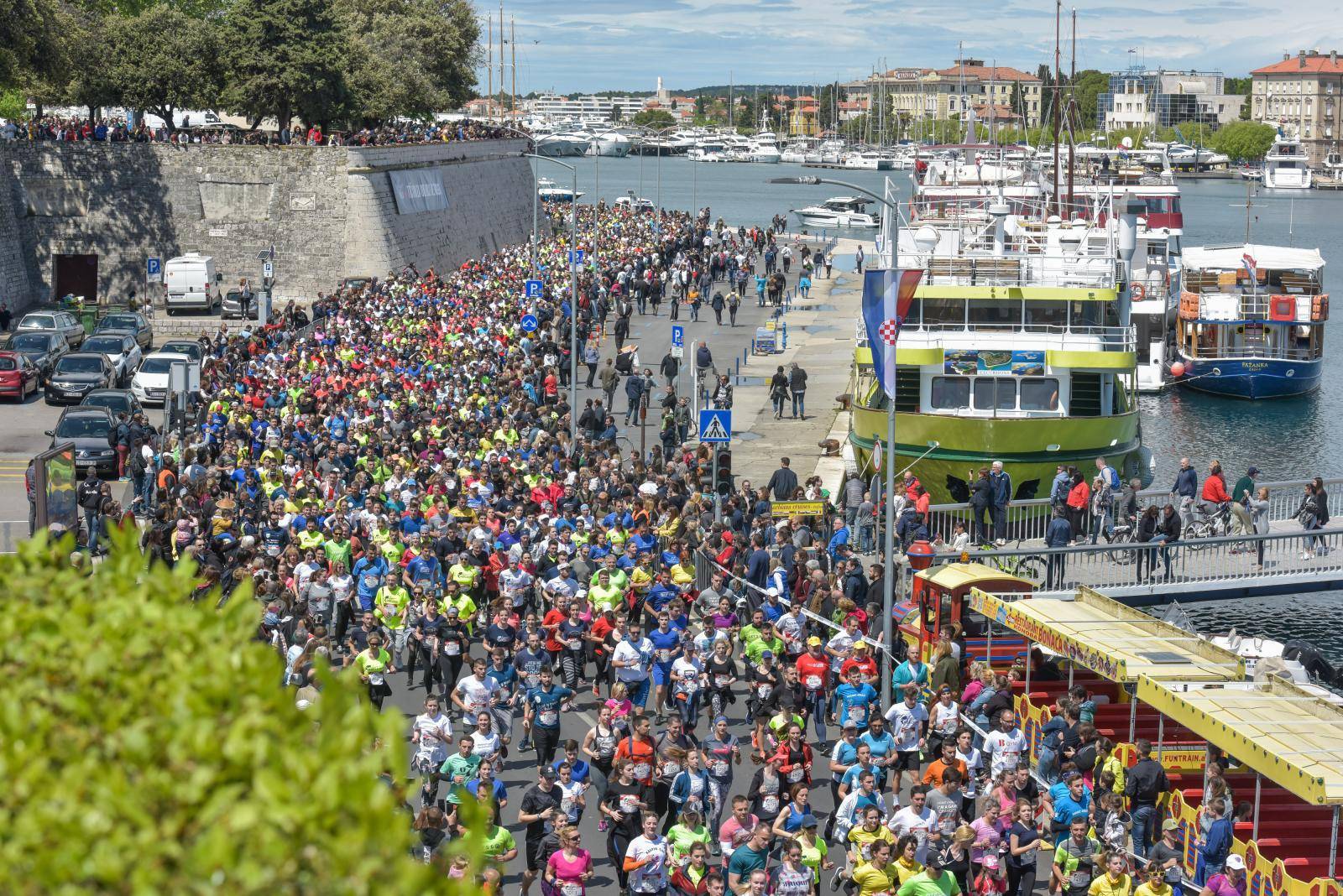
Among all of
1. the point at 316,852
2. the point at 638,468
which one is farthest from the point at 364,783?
the point at 638,468

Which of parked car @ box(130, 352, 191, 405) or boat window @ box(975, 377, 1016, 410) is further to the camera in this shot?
parked car @ box(130, 352, 191, 405)

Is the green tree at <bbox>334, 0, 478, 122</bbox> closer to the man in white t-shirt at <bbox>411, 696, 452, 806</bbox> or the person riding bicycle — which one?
the person riding bicycle

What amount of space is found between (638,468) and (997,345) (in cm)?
738

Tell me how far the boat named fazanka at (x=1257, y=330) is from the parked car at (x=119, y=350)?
3283 centimetres

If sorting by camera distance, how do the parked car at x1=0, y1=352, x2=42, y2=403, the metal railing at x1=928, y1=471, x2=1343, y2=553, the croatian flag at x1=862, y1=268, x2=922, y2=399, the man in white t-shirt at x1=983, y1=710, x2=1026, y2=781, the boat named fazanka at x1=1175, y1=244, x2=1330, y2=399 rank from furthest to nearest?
the boat named fazanka at x1=1175, y1=244, x2=1330, y2=399 → the parked car at x1=0, y1=352, x2=42, y2=403 → the metal railing at x1=928, y1=471, x2=1343, y2=553 → the croatian flag at x1=862, y1=268, x2=922, y2=399 → the man in white t-shirt at x1=983, y1=710, x2=1026, y2=781

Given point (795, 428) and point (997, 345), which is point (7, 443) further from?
point (997, 345)

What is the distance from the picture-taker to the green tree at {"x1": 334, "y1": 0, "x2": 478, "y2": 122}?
74.8 metres

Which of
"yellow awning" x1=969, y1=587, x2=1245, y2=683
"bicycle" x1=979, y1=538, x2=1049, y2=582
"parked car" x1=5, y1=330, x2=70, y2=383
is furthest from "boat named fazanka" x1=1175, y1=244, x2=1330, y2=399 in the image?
"yellow awning" x1=969, y1=587, x2=1245, y2=683

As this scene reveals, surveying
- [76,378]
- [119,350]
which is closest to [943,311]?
[76,378]

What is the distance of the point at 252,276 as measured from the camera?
60.1 metres

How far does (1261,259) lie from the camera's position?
2274 inches

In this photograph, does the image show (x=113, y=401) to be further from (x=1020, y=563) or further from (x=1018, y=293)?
(x=1020, y=563)

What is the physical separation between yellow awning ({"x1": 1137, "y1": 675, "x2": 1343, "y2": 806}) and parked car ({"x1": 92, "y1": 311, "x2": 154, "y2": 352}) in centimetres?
3589

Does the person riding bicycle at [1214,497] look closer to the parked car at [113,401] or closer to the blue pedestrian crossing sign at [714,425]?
the blue pedestrian crossing sign at [714,425]
